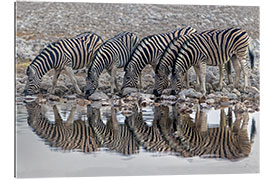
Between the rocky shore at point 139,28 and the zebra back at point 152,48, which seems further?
the zebra back at point 152,48

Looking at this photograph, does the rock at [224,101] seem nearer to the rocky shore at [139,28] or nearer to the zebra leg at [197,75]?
the rocky shore at [139,28]

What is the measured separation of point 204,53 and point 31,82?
8.00 feet

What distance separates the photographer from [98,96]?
24.4ft

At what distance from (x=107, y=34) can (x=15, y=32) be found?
1299 millimetres

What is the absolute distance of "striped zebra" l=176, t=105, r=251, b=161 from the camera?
6.92 meters

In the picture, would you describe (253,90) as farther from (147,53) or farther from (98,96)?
(98,96)

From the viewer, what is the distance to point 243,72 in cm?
766

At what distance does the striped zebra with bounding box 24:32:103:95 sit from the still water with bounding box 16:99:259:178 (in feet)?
1.16

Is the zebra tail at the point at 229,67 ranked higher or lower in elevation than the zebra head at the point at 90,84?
higher

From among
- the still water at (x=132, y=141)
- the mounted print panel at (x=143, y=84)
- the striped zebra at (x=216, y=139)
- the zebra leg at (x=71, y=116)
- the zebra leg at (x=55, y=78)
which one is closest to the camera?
the still water at (x=132, y=141)

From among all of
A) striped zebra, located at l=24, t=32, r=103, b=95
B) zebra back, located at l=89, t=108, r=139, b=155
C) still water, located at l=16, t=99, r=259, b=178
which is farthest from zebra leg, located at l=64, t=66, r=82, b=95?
zebra back, located at l=89, t=108, r=139, b=155

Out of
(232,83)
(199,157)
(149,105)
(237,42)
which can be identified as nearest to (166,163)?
(199,157)

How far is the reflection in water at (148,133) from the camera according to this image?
22.2 feet

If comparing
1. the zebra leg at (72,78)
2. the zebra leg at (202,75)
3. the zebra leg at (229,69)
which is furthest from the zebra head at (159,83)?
the zebra leg at (72,78)
